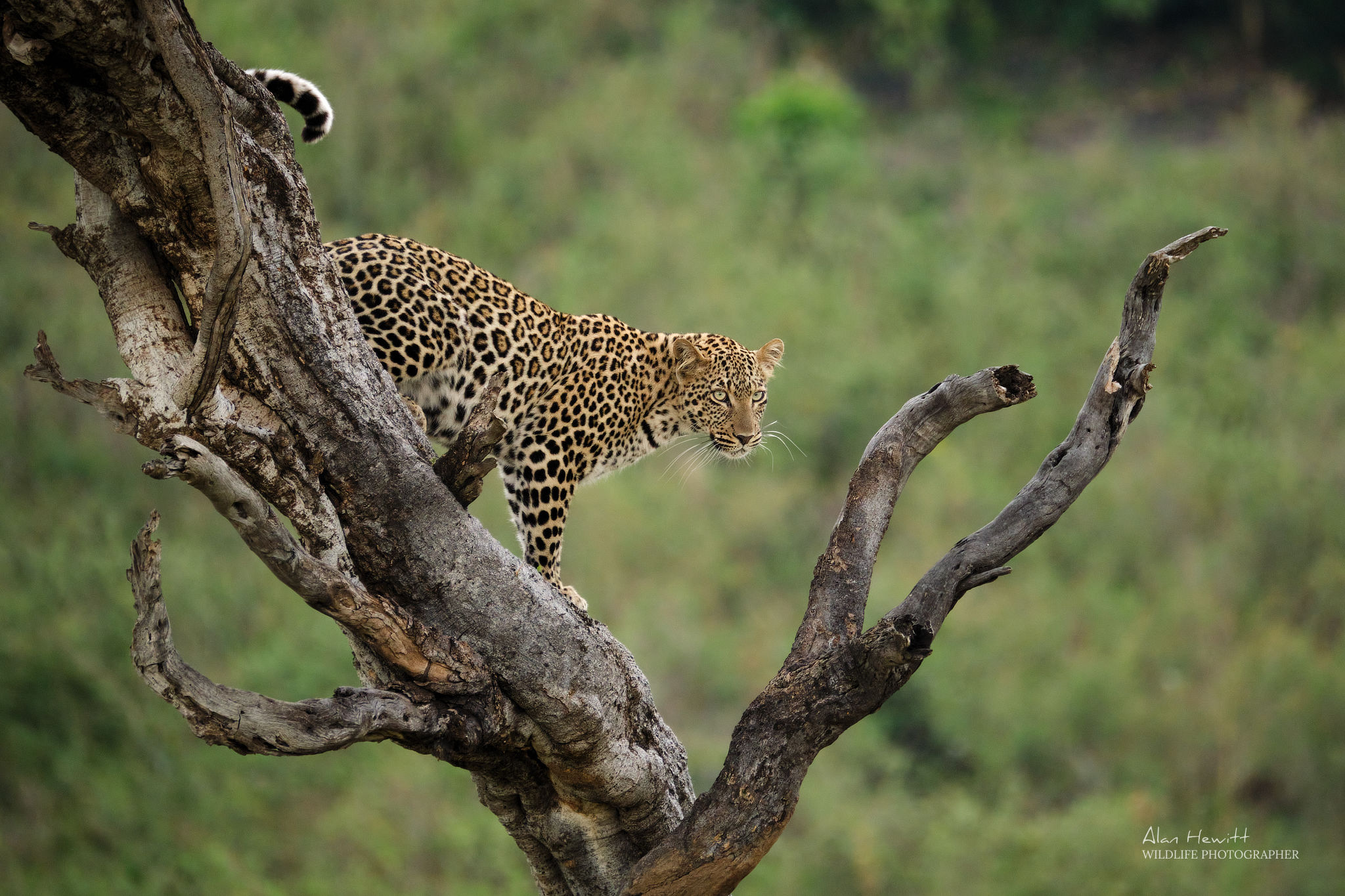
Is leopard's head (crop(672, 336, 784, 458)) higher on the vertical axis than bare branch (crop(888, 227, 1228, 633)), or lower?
higher

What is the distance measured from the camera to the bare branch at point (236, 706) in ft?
14.3

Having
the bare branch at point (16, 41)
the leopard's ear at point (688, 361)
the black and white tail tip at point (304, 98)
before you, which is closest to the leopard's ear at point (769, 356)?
the leopard's ear at point (688, 361)

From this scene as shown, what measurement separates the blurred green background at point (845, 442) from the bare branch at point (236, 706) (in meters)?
15.7

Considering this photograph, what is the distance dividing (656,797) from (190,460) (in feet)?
10.4

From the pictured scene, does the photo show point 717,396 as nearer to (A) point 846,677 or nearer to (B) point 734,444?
(B) point 734,444

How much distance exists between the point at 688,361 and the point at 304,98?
11.5 ft

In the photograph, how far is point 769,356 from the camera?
981 centimetres

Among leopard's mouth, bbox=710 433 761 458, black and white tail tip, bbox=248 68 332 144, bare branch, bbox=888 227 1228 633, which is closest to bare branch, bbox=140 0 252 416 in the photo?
black and white tail tip, bbox=248 68 332 144

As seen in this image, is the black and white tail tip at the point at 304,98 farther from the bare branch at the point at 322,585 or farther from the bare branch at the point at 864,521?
the bare branch at the point at 864,521

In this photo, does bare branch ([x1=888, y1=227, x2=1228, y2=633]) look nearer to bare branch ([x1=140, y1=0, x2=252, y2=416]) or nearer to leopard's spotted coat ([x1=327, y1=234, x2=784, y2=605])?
A: leopard's spotted coat ([x1=327, y1=234, x2=784, y2=605])

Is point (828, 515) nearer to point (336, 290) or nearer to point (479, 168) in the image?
point (479, 168)

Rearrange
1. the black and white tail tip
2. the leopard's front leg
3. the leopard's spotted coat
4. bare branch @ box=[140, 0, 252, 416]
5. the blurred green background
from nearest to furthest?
bare branch @ box=[140, 0, 252, 416]
the black and white tail tip
the leopard's spotted coat
the leopard's front leg
the blurred green background

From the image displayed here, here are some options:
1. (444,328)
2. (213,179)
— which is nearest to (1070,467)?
(444,328)

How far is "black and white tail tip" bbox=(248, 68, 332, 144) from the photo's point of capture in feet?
20.2
